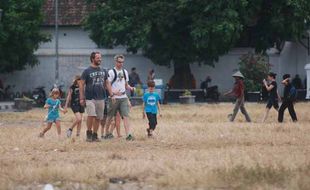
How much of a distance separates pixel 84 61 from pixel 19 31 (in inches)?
252

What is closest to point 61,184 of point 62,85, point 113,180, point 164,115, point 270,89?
point 113,180

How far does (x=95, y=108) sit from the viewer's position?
56.1 ft

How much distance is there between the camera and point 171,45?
144ft

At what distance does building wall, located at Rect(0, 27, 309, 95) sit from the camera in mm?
48594

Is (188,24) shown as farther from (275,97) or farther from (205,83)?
(275,97)

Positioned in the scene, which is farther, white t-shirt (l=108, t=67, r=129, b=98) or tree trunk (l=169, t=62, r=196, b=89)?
tree trunk (l=169, t=62, r=196, b=89)

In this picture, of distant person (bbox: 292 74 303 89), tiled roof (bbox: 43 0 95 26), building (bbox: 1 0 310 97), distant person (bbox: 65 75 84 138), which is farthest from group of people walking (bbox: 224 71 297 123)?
tiled roof (bbox: 43 0 95 26)

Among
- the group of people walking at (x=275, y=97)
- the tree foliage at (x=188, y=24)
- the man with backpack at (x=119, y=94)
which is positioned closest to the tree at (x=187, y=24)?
the tree foliage at (x=188, y=24)

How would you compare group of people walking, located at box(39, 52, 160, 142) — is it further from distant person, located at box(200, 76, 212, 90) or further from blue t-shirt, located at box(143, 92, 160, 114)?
distant person, located at box(200, 76, 212, 90)

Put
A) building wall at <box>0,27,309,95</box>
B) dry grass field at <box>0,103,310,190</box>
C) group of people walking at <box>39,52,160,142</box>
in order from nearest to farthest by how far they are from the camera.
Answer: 1. dry grass field at <box>0,103,310,190</box>
2. group of people walking at <box>39,52,160,142</box>
3. building wall at <box>0,27,309,95</box>

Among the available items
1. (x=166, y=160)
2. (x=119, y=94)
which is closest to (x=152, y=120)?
(x=119, y=94)

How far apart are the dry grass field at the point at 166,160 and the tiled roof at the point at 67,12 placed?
29.0m

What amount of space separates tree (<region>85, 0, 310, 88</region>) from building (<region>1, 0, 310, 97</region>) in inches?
122

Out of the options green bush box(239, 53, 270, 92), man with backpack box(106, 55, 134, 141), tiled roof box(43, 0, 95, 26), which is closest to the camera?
man with backpack box(106, 55, 134, 141)
